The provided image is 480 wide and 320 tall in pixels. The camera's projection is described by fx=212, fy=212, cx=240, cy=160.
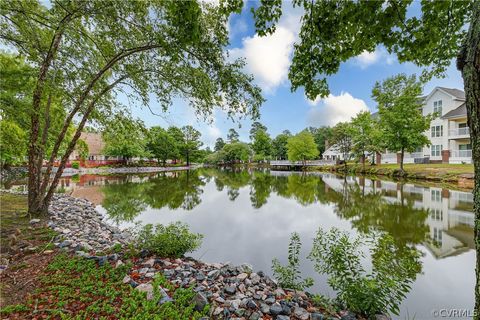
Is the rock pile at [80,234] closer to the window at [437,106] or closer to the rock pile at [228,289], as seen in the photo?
the rock pile at [228,289]

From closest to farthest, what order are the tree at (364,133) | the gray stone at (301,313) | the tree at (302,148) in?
the gray stone at (301,313), the tree at (364,133), the tree at (302,148)

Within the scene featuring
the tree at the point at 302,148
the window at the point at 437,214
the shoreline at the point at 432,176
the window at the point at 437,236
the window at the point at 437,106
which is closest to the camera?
the window at the point at 437,236

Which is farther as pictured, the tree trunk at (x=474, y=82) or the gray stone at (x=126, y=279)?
the gray stone at (x=126, y=279)

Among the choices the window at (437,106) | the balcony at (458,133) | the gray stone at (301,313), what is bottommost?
the gray stone at (301,313)

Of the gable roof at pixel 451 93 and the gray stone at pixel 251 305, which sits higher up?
the gable roof at pixel 451 93

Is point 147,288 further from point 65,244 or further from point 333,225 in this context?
point 333,225

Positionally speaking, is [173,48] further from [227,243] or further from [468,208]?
[468,208]

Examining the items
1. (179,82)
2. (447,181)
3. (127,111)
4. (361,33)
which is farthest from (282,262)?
(447,181)

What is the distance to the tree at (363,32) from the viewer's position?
2500mm

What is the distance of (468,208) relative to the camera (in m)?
9.44

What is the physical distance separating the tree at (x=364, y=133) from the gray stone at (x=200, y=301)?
30.1m

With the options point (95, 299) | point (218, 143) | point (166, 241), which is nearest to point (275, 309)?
point (95, 299)

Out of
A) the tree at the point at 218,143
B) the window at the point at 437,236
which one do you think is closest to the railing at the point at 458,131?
the window at the point at 437,236

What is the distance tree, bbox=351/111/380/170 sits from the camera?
2803cm
